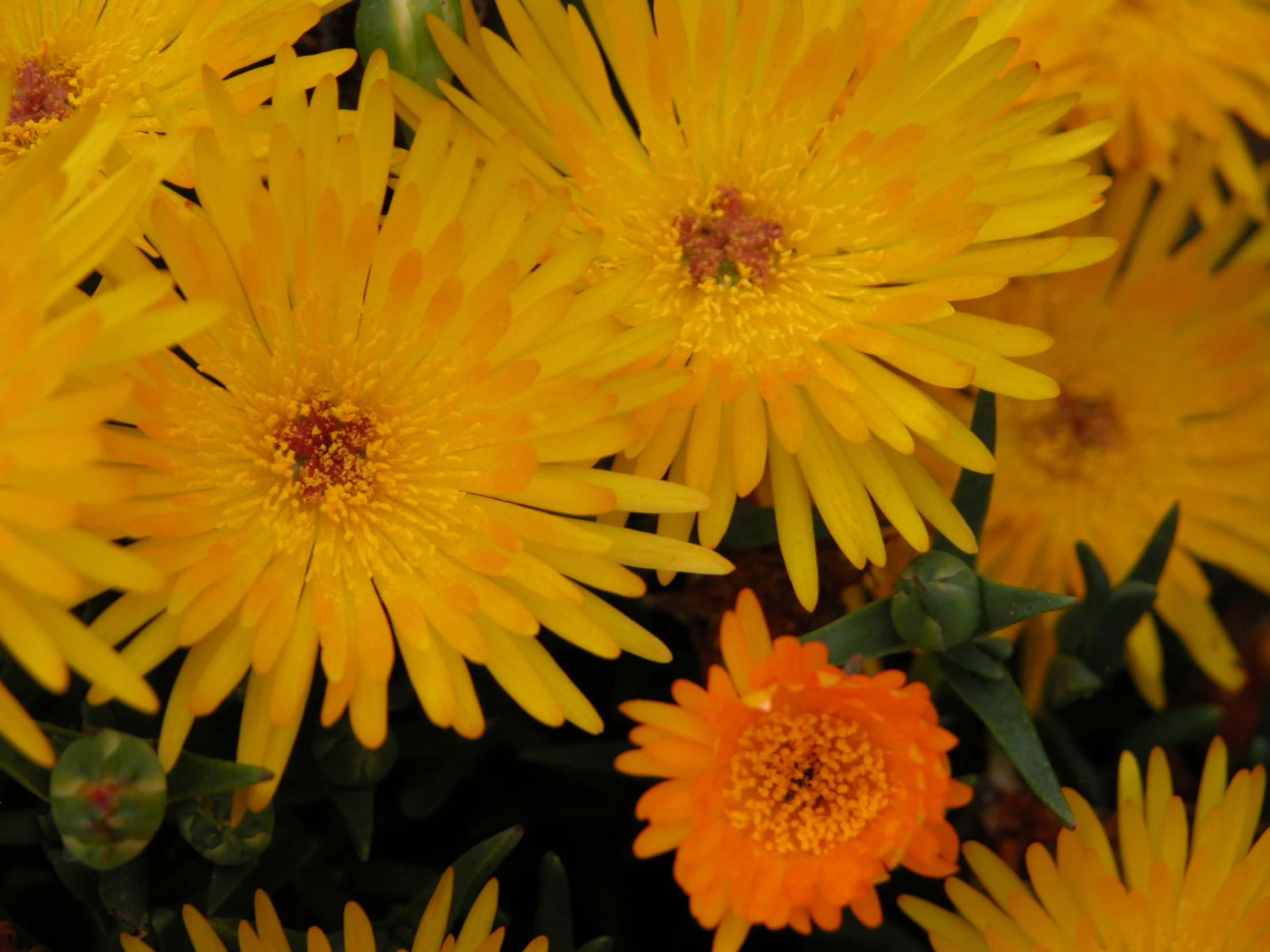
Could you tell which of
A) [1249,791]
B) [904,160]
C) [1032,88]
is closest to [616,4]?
[904,160]

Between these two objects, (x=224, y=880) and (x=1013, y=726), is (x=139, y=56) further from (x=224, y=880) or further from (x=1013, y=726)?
(x=1013, y=726)

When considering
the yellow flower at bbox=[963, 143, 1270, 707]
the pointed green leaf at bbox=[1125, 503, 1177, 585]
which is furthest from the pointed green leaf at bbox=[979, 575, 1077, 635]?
the yellow flower at bbox=[963, 143, 1270, 707]

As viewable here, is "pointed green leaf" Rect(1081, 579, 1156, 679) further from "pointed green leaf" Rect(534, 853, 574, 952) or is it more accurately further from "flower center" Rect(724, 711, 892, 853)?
"pointed green leaf" Rect(534, 853, 574, 952)

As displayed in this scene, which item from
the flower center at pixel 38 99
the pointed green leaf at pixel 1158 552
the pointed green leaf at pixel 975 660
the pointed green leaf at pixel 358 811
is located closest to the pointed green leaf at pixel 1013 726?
the pointed green leaf at pixel 975 660

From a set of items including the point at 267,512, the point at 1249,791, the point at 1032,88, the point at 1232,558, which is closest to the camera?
the point at 267,512

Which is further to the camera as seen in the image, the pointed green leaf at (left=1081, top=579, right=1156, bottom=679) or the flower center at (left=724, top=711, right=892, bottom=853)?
the pointed green leaf at (left=1081, top=579, right=1156, bottom=679)

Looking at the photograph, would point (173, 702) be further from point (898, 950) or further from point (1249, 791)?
point (1249, 791)

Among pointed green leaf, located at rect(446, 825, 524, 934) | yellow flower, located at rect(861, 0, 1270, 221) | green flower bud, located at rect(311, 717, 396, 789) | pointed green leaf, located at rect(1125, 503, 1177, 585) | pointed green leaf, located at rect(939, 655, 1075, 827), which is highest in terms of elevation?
yellow flower, located at rect(861, 0, 1270, 221)
